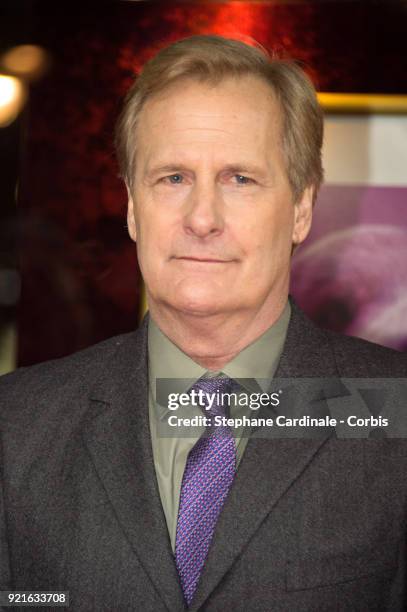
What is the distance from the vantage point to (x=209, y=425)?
1310 mm

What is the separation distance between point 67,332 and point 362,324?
565 millimetres

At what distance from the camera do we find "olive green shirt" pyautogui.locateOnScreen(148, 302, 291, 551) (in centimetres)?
130

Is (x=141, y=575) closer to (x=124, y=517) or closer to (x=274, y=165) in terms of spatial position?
(x=124, y=517)

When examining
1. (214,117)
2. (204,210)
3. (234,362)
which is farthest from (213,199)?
(234,362)

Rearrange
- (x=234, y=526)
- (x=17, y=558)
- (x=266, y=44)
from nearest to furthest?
(x=234, y=526) → (x=17, y=558) → (x=266, y=44)

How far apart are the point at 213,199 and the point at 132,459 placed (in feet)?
1.33

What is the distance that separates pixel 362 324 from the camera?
65.1 inches

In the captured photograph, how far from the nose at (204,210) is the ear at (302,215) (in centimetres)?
18

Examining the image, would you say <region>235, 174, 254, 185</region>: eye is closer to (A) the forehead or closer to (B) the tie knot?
(A) the forehead

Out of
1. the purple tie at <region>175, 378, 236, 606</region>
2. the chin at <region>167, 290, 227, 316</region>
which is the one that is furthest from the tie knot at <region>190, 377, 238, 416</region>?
the chin at <region>167, 290, 227, 316</region>

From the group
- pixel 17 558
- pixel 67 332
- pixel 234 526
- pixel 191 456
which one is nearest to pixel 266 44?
pixel 67 332

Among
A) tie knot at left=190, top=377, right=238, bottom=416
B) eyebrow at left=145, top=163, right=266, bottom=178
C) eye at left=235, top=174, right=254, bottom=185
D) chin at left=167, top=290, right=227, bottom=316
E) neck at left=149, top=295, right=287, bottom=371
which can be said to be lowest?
tie knot at left=190, top=377, right=238, bottom=416

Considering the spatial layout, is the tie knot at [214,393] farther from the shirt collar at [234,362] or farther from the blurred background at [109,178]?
the blurred background at [109,178]

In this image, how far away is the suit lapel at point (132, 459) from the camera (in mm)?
1234
